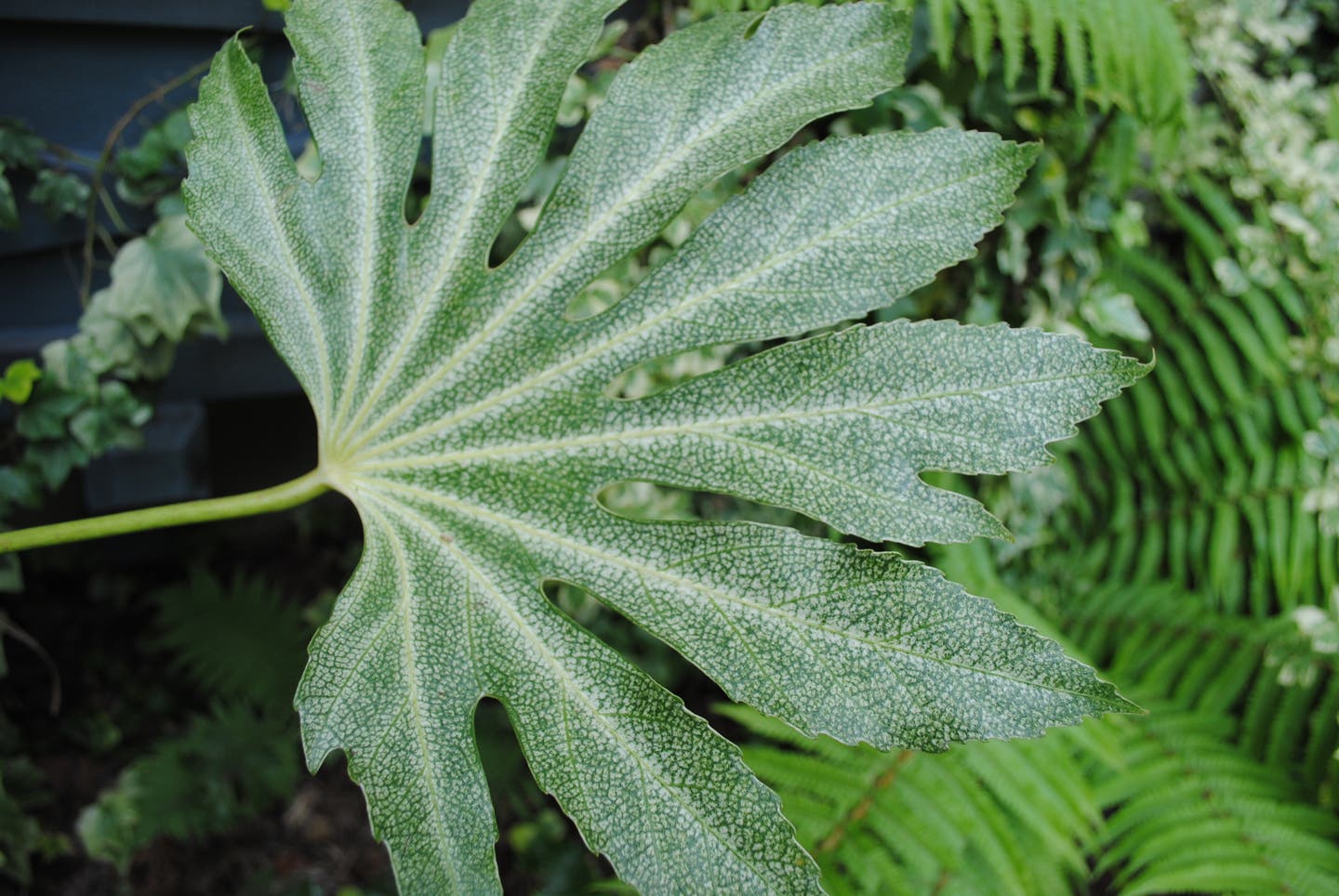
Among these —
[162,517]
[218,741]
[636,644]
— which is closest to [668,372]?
[636,644]

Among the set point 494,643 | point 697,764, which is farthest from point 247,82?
point 697,764

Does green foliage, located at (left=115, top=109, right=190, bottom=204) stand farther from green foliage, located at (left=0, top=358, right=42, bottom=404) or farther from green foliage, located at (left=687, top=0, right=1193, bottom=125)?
green foliage, located at (left=687, top=0, right=1193, bottom=125)

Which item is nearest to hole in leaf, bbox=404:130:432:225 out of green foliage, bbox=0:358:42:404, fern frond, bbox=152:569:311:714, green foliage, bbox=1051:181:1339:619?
green foliage, bbox=0:358:42:404

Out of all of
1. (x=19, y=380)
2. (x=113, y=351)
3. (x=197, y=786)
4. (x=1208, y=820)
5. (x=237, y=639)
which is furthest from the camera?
(x=237, y=639)

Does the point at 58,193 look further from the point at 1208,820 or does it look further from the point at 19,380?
the point at 1208,820

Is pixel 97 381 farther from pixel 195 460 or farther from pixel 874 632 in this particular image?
pixel 874 632

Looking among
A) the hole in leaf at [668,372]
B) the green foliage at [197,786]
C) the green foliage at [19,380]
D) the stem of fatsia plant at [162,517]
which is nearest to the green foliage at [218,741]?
the green foliage at [197,786]

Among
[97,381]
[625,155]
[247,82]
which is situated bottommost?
[97,381]

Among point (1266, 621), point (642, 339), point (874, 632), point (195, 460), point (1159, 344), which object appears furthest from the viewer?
point (1159, 344)
